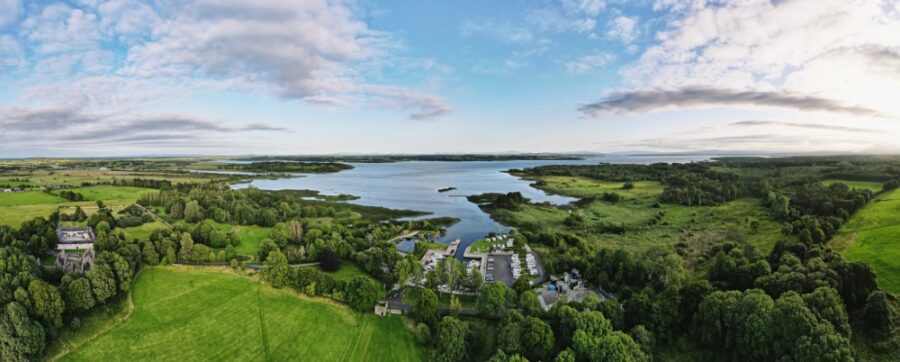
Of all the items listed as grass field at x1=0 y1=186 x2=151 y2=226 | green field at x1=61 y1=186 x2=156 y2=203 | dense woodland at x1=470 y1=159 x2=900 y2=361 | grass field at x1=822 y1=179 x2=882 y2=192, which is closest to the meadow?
dense woodland at x1=470 y1=159 x2=900 y2=361

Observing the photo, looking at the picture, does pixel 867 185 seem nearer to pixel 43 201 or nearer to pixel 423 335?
pixel 423 335

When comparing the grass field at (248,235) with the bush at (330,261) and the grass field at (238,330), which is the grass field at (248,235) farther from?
the grass field at (238,330)

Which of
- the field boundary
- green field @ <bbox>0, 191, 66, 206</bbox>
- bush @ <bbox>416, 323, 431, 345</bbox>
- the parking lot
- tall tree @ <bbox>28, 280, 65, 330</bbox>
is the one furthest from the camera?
green field @ <bbox>0, 191, 66, 206</bbox>

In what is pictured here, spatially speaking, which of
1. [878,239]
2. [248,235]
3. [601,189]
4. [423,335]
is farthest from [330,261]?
[601,189]

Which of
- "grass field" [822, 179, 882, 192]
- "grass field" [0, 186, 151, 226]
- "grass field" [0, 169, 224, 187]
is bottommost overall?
"grass field" [0, 186, 151, 226]

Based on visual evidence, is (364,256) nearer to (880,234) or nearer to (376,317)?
(376,317)

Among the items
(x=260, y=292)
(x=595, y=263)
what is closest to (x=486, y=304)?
(x=595, y=263)

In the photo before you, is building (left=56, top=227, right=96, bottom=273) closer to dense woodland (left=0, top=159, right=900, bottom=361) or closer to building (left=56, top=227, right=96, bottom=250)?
building (left=56, top=227, right=96, bottom=250)
